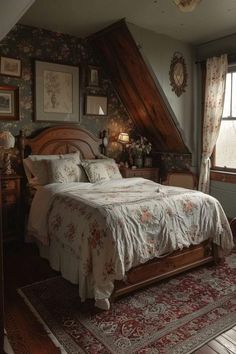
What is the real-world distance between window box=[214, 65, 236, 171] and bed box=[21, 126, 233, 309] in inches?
58.5

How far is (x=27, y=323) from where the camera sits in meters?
2.17

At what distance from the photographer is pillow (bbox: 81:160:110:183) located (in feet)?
12.2

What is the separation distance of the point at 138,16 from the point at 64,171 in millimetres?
1983

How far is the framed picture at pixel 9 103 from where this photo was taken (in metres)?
3.72

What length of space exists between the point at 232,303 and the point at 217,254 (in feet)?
2.41

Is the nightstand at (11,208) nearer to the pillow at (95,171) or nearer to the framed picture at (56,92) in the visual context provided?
the pillow at (95,171)

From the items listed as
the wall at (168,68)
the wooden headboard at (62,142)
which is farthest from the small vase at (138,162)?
the wall at (168,68)

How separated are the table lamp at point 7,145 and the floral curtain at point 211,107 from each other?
8.76 ft

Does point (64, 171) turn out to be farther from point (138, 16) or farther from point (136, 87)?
point (138, 16)

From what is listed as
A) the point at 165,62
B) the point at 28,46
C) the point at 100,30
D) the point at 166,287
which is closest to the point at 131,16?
the point at 100,30

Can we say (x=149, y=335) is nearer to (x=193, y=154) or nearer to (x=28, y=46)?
(x=193, y=154)

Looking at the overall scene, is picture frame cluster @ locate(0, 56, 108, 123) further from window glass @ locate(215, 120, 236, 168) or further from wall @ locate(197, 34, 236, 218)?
window glass @ locate(215, 120, 236, 168)

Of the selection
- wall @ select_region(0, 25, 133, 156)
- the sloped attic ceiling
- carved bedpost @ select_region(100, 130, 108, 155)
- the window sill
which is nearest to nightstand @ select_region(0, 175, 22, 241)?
wall @ select_region(0, 25, 133, 156)

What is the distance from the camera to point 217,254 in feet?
10.3
